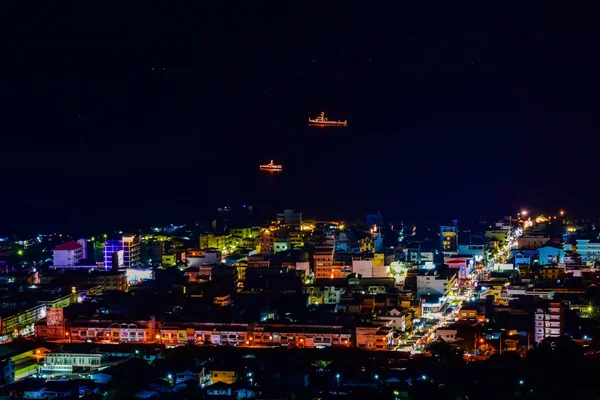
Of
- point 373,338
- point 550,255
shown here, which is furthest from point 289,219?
point 373,338

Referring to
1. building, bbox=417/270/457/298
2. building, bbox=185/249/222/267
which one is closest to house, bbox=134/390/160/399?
building, bbox=417/270/457/298

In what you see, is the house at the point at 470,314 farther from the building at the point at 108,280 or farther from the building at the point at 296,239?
the building at the point at 296,239

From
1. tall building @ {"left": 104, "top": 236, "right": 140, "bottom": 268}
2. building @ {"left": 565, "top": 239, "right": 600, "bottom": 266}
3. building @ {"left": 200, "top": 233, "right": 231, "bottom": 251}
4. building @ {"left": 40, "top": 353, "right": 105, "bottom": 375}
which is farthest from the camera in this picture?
building @ {"left": 200, "top": 233, "right": 231, "bottom": 251}

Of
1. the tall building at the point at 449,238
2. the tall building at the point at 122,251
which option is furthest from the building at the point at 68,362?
the tall building at the point at 449,238

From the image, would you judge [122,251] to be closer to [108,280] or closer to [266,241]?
[108,280]

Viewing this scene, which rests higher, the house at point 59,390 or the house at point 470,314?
the house at point 470,314

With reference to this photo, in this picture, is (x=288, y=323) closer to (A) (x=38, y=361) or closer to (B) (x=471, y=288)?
(A) (x=38, y=361)

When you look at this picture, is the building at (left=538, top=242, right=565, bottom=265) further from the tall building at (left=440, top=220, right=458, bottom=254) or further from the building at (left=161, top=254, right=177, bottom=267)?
the building at (left=161, top=254, right=177, bottom=267)

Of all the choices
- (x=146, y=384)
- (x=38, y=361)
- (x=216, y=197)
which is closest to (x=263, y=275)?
(x=38, y=361)
